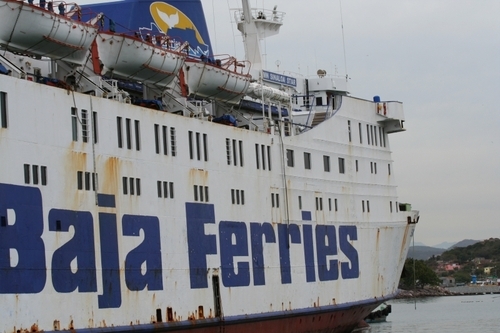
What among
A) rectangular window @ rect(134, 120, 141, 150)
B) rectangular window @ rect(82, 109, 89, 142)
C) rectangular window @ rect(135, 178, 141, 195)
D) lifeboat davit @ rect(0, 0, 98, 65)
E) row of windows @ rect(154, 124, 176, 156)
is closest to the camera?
lifeboat davit @ rect(0, 0, 98, 65)

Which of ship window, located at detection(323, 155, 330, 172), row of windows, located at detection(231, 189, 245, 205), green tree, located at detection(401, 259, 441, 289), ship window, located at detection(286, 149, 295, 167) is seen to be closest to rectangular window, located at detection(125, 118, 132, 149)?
row of windows, located at detection(231, 189, 245, 205)

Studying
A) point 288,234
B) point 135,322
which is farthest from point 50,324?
point 288,234

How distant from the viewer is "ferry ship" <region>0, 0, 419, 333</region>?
2223cm

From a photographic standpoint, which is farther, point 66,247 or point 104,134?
point 104,134

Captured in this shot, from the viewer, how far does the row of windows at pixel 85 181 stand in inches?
916

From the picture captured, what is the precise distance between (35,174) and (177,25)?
1071cm

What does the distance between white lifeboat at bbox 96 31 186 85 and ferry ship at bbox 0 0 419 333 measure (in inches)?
1.7

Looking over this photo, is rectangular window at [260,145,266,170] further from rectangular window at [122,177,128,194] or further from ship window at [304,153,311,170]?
rectangular window at [122,177,128,194]

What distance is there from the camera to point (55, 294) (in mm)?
22094

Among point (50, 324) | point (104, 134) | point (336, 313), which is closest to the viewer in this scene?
point (50, 324)

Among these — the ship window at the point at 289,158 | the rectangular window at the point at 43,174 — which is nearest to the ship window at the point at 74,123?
the rectangular window at the point at 43,174

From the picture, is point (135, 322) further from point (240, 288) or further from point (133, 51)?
point (133, 51)

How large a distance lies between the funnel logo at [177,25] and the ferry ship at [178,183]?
2.4 inches

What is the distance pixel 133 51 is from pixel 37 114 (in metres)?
4.82
